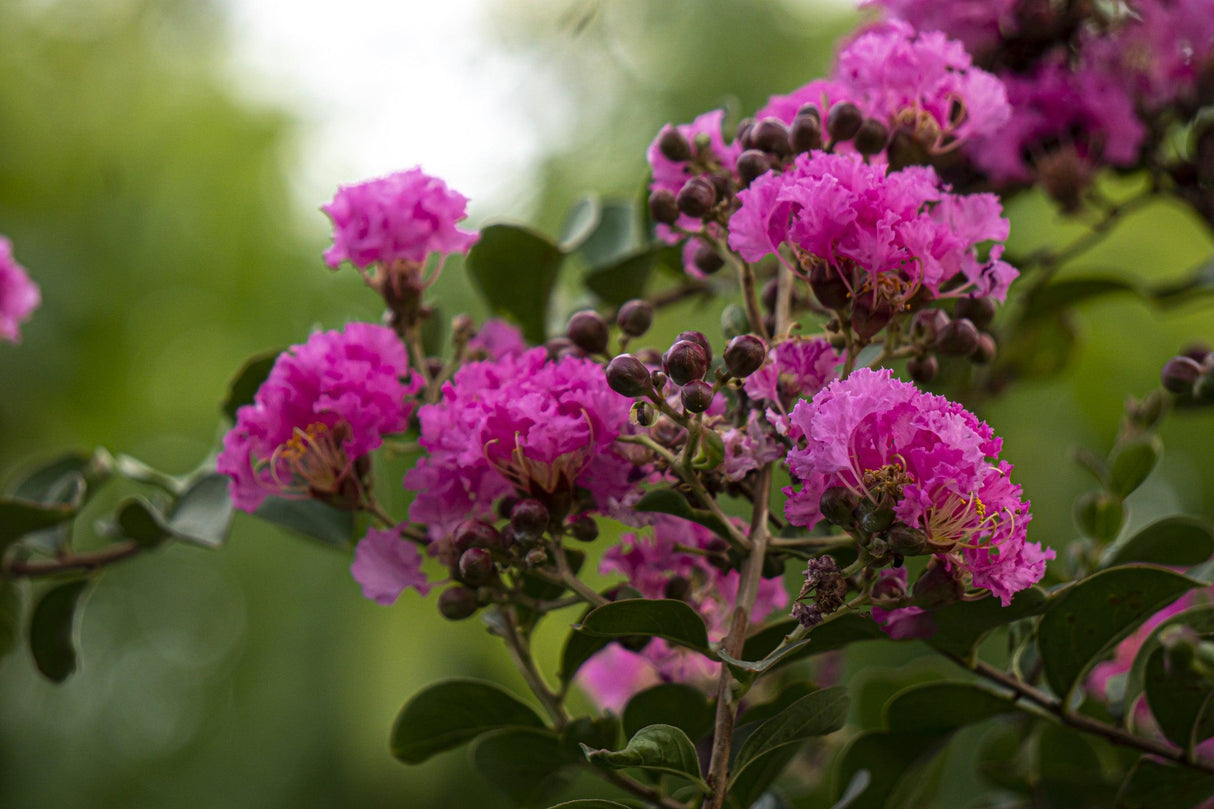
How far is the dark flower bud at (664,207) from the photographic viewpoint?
0.91 m

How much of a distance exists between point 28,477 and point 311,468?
1.81 feet

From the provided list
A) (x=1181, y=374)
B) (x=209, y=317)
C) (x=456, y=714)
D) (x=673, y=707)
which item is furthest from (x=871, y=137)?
(x=209, y=317)

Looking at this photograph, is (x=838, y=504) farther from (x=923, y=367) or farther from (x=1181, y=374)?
(x=1181, y=374)

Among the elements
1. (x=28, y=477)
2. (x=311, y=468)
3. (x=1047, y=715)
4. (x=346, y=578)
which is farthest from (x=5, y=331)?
(x=346, y=578)

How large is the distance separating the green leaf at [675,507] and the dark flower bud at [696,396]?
7 centimetres

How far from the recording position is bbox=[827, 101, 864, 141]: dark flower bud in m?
0.88

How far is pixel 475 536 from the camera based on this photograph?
31.0 inches

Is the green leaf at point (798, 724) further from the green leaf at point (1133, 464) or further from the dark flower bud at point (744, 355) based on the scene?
the green leaf at point (1133, 464)

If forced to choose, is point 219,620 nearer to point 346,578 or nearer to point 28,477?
point 346,578

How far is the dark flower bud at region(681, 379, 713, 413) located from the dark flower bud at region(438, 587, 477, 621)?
0.24 m

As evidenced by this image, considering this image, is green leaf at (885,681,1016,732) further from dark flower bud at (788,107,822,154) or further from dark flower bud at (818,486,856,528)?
dark flower bud at (788,107,822,154)

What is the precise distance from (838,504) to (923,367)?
22cm

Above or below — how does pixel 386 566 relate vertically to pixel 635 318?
below

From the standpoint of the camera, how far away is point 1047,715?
92 cm
